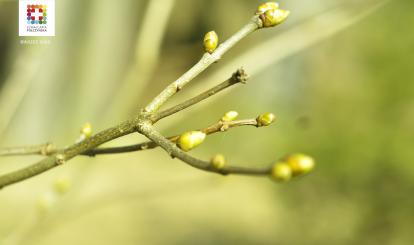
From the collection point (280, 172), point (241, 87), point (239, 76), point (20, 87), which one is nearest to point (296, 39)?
point (20, 87)

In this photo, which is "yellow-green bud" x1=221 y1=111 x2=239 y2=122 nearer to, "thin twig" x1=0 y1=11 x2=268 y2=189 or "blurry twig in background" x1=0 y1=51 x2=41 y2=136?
"thin twig" x1=0 y1=11 x2=268 y2=189

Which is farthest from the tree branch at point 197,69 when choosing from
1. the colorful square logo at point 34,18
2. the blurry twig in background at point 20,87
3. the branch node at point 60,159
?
the colorful square logo at point 34,18

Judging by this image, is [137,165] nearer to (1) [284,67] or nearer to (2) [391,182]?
(1) [284,67]

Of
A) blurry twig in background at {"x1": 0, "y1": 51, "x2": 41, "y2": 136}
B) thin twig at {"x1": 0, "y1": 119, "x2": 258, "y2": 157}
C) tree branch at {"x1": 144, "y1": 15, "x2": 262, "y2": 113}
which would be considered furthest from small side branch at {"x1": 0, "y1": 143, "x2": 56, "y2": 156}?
blurry twig in background at {"x1": 0, "y1": 51, "x2": 41, "y2": 136}

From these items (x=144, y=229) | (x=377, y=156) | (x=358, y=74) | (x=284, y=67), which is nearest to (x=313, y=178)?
(x=377, y=156)

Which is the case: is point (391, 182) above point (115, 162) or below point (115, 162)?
below
